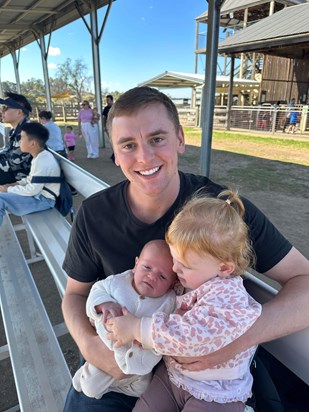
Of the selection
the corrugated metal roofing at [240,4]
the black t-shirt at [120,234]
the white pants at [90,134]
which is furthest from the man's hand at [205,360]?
the corrugated metal roofing at [240,4]

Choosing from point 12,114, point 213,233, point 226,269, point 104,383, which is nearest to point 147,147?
point 213,233

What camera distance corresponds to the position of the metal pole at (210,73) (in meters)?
4.86

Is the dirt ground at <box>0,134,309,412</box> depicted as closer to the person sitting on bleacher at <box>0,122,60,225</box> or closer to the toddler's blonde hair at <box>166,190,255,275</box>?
the person sitting on bleacher at <box>0,122,60,225</box>

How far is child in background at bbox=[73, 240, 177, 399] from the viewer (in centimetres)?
119

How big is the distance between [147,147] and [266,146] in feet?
37.3

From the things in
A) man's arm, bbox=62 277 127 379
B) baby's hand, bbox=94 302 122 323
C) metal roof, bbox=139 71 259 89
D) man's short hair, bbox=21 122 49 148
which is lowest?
man's arm, bbox=62 277 127 379

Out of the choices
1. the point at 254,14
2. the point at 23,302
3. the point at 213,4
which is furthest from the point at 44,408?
the point at 254,14

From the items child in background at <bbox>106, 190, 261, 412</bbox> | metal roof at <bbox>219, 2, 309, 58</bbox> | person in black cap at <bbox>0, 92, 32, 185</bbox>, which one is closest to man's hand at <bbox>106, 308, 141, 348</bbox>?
child in background at <bbox>106, 190, 261, 412</bbox>

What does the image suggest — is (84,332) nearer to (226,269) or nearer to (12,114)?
(226,269)

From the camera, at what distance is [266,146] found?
462 inches

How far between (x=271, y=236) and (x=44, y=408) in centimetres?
120

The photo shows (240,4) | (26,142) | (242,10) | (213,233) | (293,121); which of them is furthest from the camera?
(242,10)

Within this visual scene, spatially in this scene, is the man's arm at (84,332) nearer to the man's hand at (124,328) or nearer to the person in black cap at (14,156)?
the man's hand at (124,328)

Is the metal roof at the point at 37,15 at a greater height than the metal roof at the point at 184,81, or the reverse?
the metal roof at the point at 37,15
